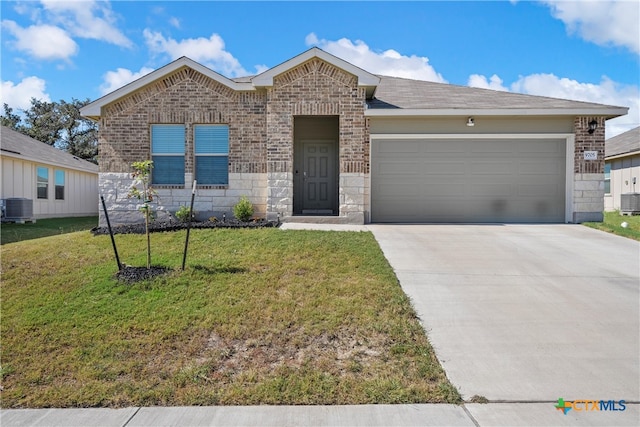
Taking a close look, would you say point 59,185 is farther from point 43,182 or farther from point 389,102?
point 389,102

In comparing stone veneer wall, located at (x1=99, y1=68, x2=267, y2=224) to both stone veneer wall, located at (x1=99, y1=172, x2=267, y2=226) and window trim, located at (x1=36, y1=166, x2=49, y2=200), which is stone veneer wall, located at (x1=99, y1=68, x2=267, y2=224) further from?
window trim, located at (x1=36, y1=166, x2=49, y2=200)

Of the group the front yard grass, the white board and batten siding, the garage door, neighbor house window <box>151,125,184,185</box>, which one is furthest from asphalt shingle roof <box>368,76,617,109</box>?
the white board and batten siding

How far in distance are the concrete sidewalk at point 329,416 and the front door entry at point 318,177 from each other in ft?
31.2

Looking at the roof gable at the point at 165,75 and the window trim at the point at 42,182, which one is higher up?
the roof gable at the point at 165,75

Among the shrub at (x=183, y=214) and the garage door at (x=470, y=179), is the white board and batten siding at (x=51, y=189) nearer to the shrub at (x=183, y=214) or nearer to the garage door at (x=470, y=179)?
the shrub at (x=183, y=214)

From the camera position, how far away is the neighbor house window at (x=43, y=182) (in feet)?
58.8

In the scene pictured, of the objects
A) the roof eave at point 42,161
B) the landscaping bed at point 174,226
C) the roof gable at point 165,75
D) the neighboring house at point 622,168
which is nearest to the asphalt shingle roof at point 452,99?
the roof gable at point 165,75

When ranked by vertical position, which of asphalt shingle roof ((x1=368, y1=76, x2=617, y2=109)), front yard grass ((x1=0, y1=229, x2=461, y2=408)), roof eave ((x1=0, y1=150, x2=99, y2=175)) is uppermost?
asphalt shingle roof ((x1=368, y1=76, x2=617, y2=109))

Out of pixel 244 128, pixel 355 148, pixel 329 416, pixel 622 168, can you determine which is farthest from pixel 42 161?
pixel 622 168

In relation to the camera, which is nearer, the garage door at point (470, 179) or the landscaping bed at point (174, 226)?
the landscaping bed at point (174, 226)

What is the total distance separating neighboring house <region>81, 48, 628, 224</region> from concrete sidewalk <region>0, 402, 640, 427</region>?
7.68m

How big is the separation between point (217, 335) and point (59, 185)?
739 inches

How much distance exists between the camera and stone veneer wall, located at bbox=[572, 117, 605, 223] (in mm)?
11242

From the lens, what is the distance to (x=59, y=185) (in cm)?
1956
